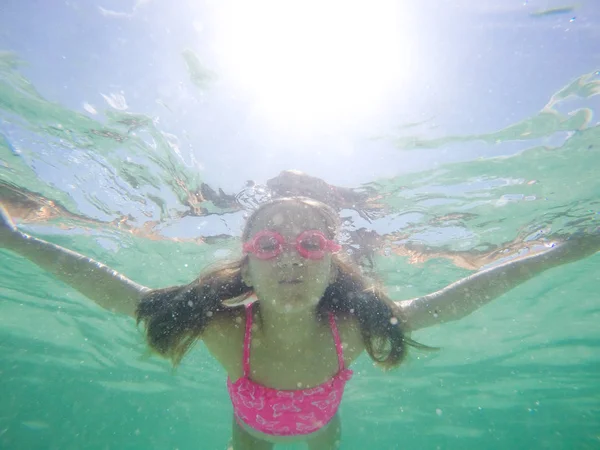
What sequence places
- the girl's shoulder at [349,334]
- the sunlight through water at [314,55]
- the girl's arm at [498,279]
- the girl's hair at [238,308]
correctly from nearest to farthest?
1. the girl's arm at [498,279]
2. the girl's hair at [238,308]
3. the girl's shoulder at [349,334]
4. the sunlight through water at [314,55]

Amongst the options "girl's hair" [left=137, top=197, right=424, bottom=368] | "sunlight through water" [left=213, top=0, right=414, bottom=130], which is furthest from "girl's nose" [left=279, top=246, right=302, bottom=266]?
"sunlight through water" [left=213, top=0, right=414, bottom=130]

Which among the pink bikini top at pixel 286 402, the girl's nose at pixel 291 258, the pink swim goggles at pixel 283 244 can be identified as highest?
the pink swim goggles at pixel 283 244

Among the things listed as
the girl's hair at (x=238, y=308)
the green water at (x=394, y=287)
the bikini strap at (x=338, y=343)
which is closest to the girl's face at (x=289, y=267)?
the girl's hair at (x=238, y=308)

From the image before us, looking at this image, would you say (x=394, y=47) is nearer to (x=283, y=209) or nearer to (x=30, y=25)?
(x=283, y=209)

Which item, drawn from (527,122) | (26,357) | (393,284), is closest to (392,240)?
(393,284)

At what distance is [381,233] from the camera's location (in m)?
12.0

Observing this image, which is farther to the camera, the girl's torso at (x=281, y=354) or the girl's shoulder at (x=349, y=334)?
the girl's shoulder at (x=349, y=334)

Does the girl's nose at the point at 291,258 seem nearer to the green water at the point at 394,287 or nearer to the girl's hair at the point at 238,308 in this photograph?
the girl's hair at the point at 238,308

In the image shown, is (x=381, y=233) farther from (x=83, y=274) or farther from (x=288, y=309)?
(x=83, y=274)

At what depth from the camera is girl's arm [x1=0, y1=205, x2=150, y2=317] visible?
4.36 m

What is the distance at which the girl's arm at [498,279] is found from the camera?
5.04m

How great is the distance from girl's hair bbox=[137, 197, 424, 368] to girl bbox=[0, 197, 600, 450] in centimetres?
2

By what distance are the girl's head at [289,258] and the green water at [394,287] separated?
251 centimetres

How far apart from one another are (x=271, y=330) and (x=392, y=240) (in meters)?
7.78
